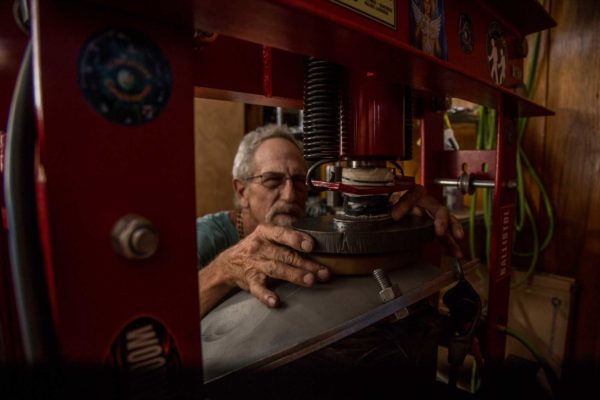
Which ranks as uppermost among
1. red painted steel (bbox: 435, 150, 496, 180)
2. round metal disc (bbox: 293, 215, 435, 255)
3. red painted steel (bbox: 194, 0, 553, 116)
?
red painted steel (bbox: 194, 0, 553, 116)

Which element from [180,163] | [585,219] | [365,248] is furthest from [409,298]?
[585,219]

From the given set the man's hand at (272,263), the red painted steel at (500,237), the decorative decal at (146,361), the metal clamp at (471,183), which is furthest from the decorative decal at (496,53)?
the decorative decal at (146,361)

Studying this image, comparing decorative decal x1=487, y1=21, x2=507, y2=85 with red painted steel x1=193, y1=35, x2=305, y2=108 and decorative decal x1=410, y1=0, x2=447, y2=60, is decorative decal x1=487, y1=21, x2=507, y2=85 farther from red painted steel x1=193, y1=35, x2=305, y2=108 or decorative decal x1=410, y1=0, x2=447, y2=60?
red painted steel x1=193, y1=35, x2=305, y2=108

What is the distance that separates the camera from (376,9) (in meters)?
0.49

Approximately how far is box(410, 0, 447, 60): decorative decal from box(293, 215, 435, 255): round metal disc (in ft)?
0.96

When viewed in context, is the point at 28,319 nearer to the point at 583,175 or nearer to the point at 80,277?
the point at 80,277

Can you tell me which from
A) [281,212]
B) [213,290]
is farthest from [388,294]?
[281,212]

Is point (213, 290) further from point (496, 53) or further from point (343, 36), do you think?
point (496, 53)

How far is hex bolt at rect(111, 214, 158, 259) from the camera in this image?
30 centimetres

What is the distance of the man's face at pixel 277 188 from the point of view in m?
1.50

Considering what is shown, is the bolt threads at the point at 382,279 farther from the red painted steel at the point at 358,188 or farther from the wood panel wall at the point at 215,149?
the wood panel wall at the point at 215,149

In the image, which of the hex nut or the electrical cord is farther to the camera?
the electrical cord

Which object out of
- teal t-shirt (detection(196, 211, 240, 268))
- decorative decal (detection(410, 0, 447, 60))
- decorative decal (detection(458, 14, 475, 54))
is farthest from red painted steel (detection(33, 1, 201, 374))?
teal t-shirt (detection(196, 211, 240, 268))

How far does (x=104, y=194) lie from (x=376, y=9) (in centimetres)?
40
